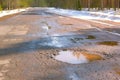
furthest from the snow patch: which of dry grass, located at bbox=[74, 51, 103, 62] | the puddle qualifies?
dry grass, located at bbox=[74, 51, 103, 62]

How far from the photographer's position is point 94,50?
9.78 metres

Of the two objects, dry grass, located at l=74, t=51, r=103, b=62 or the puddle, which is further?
dry grass, located at l=74, t=51, r=103, b=62

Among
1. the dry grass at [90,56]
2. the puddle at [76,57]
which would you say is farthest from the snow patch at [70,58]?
the dry grass at [90,56]

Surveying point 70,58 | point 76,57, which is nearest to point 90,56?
point 76,57

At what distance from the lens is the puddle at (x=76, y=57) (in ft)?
26.7

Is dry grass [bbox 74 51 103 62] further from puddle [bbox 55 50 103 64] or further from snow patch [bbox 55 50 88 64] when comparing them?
snow patch [bbox 55 50 88 64]

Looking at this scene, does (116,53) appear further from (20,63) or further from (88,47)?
(20,63)

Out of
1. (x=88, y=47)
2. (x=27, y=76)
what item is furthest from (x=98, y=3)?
(x=27, y=76)

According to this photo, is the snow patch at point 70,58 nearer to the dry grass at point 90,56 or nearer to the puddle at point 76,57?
the puddle at point 76,57

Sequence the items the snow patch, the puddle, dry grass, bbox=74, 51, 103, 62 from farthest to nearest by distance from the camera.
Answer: dry grass, bbox=74, 51, 103, 62 < the puddle < the snow patch

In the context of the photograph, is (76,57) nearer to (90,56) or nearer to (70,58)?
(70,58)

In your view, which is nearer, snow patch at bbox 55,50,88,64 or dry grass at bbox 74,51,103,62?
snow patch at bbox 55,50,88,64

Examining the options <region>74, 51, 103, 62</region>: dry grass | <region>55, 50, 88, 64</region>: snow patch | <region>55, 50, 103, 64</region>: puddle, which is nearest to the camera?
<region>55, 50, 88, 64</region>: snow patch

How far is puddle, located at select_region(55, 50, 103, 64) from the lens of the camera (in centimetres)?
813
